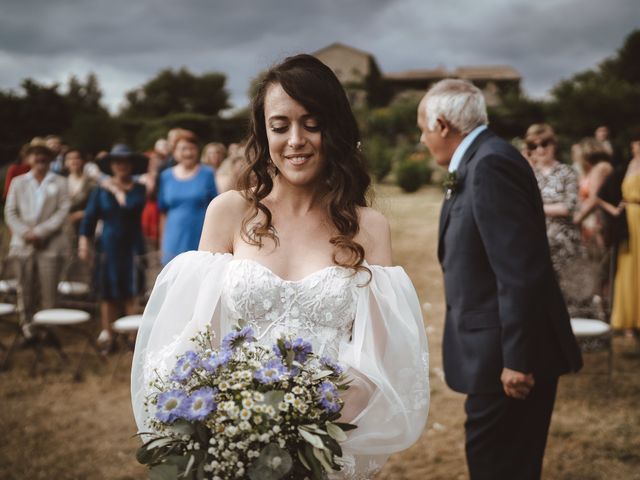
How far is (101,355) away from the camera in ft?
23.0

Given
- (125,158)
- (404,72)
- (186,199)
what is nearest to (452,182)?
(186,199)

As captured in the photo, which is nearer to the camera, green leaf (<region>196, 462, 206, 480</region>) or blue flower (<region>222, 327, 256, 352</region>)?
green leaf (<region>196, 462, 206, 480</region>)

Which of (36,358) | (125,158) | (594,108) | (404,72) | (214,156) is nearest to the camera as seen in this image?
(36,358)

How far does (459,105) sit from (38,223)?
5970 mm

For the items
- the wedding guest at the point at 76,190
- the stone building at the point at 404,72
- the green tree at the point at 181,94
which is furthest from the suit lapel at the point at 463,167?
the stone building at the point at 404,72

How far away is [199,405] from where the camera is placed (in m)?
1.54

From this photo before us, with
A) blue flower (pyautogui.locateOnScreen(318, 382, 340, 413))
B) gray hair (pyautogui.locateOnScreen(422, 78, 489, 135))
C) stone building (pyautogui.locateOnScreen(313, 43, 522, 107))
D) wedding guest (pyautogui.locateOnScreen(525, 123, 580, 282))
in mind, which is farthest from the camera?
stone building (pyautogui.locateOnScreen(313, 43, 522, 107))

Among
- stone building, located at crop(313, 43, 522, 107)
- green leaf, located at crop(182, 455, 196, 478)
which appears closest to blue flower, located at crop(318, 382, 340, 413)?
green leaf, located at crop(182, 455, 196, 478)

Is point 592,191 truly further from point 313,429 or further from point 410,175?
point 410,175

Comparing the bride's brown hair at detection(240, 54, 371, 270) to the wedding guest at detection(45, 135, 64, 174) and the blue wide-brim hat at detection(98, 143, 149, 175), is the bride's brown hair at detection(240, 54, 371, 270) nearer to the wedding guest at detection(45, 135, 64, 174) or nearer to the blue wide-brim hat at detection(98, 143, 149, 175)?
the blue wide-brim hat at detection(98, 143, 149, 175)

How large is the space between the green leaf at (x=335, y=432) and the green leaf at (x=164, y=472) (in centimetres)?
41

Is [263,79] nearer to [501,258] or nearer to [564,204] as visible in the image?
[501,258]

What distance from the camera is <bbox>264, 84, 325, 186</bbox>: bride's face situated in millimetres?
2180

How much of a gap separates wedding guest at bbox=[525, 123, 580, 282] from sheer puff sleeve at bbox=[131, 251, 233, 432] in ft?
16.4
